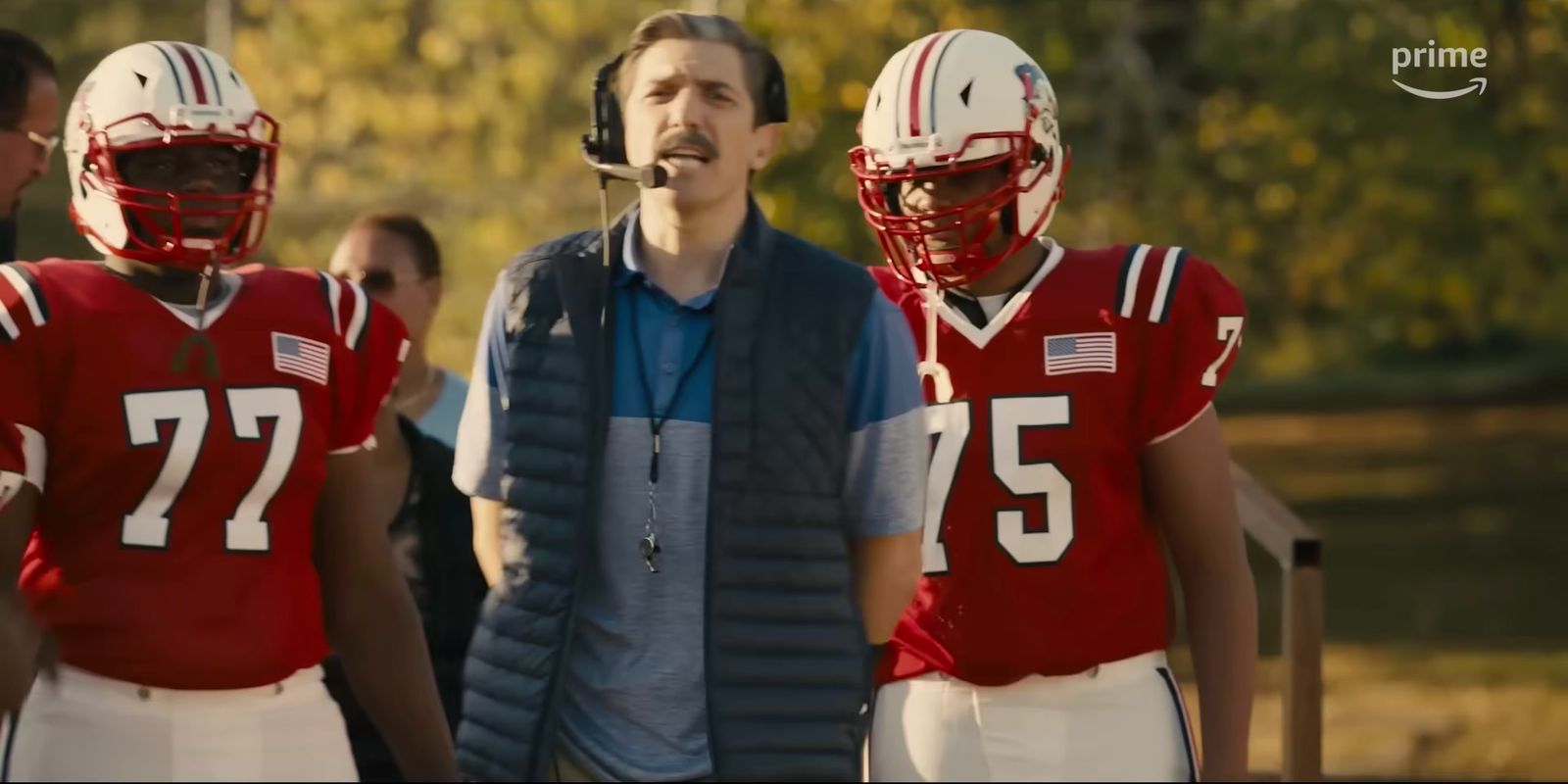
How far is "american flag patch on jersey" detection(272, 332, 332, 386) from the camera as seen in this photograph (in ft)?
13.3

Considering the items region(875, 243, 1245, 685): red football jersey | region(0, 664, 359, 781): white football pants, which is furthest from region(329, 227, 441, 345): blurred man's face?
region(0, 664, 359, 781): white football pants

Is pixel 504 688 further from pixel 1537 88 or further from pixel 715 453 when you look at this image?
pixel 1537 88

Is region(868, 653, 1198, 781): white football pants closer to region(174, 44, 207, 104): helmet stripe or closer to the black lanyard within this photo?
the black lanyard

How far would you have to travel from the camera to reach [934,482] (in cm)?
443

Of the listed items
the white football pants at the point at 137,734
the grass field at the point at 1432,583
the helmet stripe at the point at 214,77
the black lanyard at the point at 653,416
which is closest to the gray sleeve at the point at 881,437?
the black lanyard at the point at 653,416

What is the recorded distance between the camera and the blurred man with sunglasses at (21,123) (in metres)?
5.28

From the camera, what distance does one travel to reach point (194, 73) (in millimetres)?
4195

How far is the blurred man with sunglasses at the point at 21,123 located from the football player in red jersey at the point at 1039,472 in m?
1.88

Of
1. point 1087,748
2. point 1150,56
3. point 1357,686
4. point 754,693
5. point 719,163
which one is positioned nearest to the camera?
point 754,693

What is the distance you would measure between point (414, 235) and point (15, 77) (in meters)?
1.64

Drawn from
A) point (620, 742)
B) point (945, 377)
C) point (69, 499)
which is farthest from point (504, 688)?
point (945, 377)

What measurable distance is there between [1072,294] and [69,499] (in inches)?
70.0

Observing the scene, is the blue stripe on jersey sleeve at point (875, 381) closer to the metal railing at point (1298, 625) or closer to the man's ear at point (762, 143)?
the man's ear at point (762, 143)

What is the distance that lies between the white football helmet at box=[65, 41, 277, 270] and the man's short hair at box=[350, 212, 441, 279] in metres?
2.53
